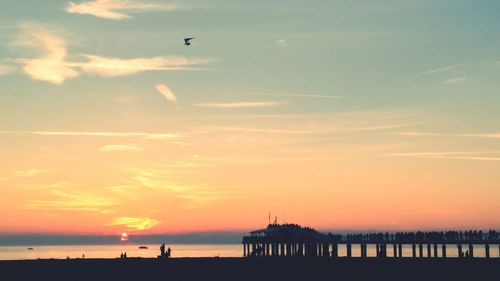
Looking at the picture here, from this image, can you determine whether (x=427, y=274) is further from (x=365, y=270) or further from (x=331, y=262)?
(x=331, y=262)

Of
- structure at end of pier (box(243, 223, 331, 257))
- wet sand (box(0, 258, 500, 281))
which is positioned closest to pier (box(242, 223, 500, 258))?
structure at end of pier (box(243, 223, 331, 257))

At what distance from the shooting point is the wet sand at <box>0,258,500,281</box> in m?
61.0

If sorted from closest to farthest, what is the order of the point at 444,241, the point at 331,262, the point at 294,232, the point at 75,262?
1. the point at 75,262
2. the point at 331,262
3. the point at 444,241
4. the point at 294,232

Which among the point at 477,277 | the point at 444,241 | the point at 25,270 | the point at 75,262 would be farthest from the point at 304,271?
the point at 444,241

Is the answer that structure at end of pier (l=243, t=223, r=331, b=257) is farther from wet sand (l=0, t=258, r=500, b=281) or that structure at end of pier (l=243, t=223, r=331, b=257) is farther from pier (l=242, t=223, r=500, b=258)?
wet sand (l=0, t=258, r=500, b=281)

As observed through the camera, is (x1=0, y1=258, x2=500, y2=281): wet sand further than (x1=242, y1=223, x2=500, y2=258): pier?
No

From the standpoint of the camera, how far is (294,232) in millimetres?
103625

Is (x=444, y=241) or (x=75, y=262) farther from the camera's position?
(x=444, y=241)

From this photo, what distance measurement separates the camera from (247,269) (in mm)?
68250

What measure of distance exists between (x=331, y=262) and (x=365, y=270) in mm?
5935

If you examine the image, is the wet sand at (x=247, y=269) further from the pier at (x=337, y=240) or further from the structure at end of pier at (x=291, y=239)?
the structure at end of pier at (x=291, y=239)

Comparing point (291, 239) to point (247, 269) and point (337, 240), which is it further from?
point (247, 269)

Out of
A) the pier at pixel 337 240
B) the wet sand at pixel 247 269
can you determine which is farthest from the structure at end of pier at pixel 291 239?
the wet sand at pixel 247 269

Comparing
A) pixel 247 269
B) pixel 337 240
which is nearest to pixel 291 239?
pixel 337 240
